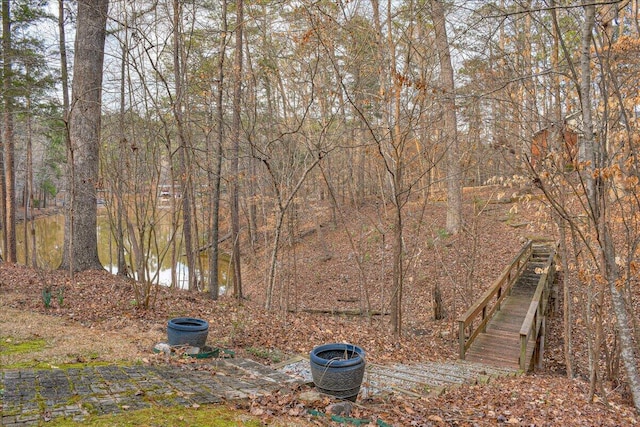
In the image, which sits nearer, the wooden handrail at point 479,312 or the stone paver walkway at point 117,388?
the stone paver walkway at point 117,388

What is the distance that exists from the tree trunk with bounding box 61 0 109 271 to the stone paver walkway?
660cm

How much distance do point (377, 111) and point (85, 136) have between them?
696 cm

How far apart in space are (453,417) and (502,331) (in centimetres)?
551

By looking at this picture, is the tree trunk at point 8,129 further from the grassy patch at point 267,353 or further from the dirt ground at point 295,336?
A: the grassy patch at point 267,353

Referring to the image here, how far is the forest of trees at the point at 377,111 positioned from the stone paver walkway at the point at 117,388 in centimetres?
314

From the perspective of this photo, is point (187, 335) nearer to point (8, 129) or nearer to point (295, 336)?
point (295, 336)

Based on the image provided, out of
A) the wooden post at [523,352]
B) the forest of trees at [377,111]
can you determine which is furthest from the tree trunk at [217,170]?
the wooden post at [523,352]

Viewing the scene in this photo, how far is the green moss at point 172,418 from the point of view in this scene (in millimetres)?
3004

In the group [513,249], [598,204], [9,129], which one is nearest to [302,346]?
[598,204]

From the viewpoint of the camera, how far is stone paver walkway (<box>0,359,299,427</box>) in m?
3.18

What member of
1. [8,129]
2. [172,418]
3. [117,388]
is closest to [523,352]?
[172,418]

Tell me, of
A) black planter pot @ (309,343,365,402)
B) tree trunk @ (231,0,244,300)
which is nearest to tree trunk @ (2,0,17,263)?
tree trunk @ (231,0,244,300)

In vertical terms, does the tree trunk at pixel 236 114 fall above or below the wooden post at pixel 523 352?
above

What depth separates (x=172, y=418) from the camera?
3168 mm
